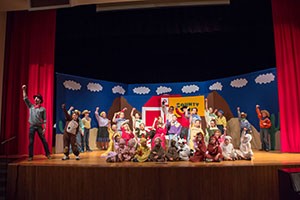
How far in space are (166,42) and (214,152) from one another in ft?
13.7

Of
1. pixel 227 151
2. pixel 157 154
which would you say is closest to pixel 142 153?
pixel 157 154

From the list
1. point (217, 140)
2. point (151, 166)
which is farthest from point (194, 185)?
point (217, 140)

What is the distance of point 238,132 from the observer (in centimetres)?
716

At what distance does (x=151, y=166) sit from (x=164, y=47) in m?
4.71

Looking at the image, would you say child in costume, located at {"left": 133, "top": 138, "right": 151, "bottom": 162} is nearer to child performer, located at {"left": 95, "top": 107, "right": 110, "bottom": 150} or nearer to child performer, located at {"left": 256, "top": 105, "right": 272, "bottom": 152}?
child performer, located at {"left": 95, "top": 107, "right": 110, "bottom": 150}

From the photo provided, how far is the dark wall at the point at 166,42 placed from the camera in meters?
6.03

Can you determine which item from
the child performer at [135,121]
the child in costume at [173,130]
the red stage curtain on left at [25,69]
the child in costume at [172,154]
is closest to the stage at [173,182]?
the child in costume at [172,154]

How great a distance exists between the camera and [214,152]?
14.2 ft

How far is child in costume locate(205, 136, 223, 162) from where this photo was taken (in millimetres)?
4297

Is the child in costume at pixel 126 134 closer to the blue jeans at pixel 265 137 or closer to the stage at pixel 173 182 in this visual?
the stage at pixel 173 182

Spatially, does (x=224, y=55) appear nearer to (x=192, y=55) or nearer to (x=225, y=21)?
(x=192, y=55)

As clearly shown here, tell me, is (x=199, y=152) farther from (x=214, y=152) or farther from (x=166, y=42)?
(x=166, y=42)

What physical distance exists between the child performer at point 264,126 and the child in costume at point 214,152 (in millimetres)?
2476

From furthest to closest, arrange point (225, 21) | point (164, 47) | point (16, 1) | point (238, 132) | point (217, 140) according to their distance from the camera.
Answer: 1. point (164, 47)
2. point (238, 132)
3. point (225, 21)
4. point (16, 1)
5. point (217, 140)
